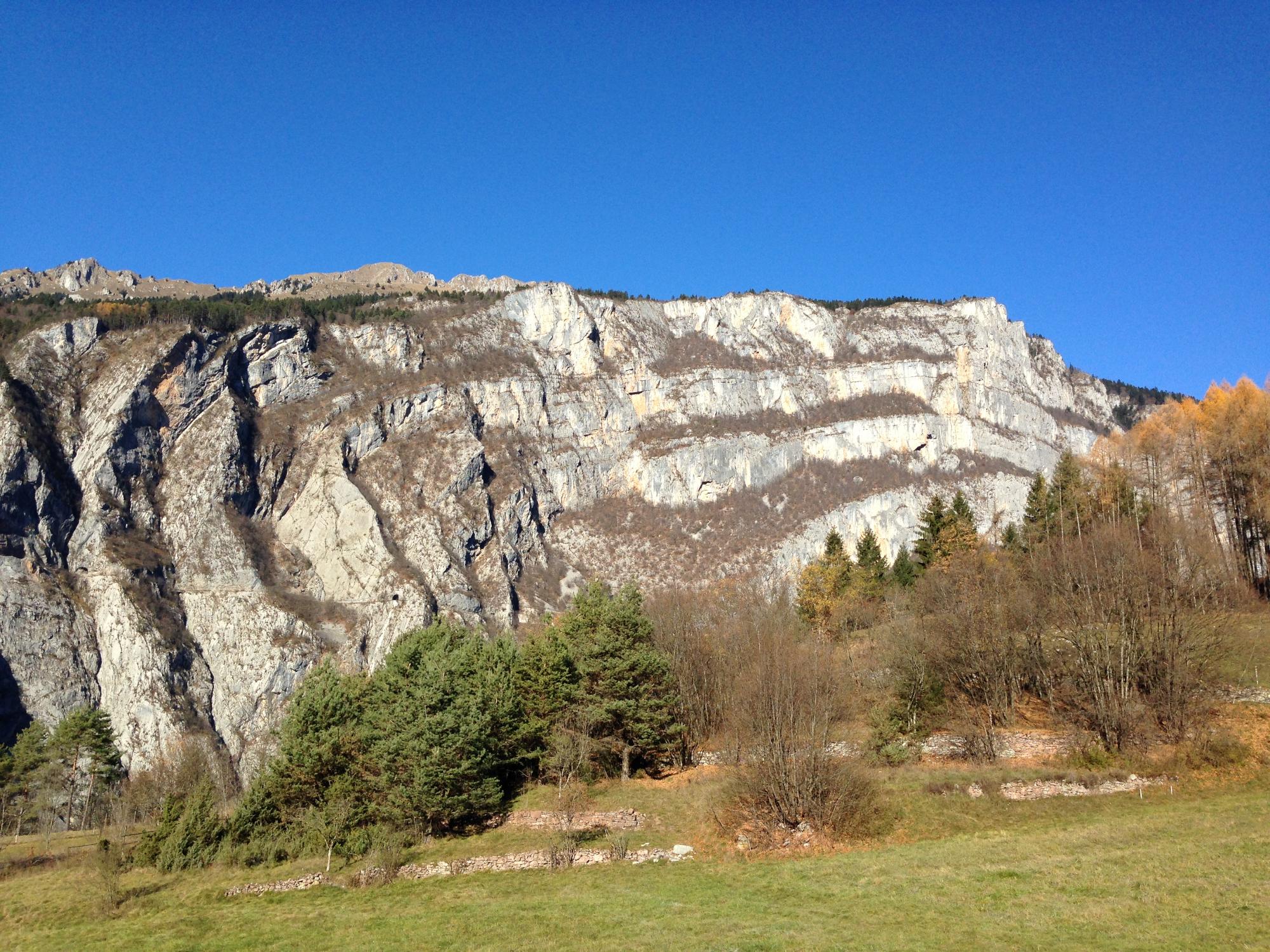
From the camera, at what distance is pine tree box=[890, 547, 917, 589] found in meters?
59.3

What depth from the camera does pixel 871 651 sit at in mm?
44875

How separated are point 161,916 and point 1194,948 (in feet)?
79.4

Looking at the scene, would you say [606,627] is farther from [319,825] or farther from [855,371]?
[855,371]

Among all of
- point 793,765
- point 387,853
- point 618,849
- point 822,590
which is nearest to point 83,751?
point 387,853

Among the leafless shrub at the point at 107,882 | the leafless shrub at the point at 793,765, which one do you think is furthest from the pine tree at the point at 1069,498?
the leafless shrub at the point at 107,882

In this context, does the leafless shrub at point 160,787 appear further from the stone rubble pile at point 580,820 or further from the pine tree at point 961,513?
the pine tree at point 961,513

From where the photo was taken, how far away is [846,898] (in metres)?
19.0

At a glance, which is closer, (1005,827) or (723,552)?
(1005,827)

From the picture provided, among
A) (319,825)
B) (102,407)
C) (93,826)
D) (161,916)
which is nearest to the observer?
(161,916)

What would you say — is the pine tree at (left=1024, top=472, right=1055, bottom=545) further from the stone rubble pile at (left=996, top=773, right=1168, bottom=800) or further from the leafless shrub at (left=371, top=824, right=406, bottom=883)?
the leafless shrub at (left=371, top=824, right=406, bottom=883)

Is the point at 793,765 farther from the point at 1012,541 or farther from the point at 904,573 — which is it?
the point at 904,573

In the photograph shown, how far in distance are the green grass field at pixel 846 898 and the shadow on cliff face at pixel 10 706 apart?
78.9 metres

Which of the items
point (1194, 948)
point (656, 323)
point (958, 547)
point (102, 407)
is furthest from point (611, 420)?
point (1194, 948)

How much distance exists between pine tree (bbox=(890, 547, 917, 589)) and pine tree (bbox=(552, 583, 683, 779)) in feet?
94.9
